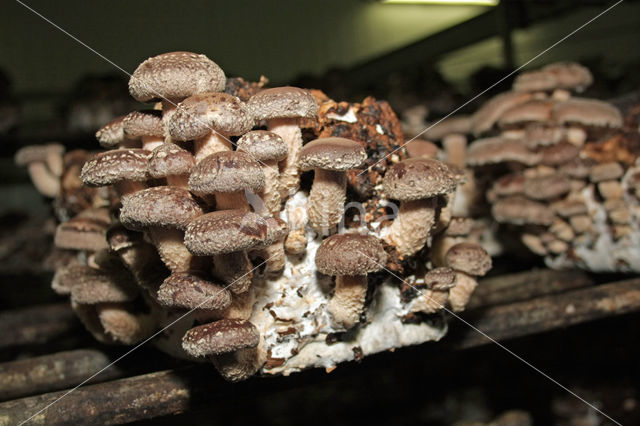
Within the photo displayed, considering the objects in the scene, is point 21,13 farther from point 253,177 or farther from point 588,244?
point 588,244

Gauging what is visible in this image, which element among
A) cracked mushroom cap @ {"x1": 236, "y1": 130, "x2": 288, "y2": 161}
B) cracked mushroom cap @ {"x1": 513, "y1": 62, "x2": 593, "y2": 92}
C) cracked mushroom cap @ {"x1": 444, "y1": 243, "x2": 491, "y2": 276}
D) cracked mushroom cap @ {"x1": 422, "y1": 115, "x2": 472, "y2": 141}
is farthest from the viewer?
cracked mushroom cap @ {"x1": 422, "y1": 115, "x2": 472, "y2": 141}

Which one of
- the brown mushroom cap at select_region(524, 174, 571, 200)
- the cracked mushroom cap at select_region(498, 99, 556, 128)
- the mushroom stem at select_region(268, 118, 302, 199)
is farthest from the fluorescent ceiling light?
the mushroom stem at select_region(268, 118, 302, 199)

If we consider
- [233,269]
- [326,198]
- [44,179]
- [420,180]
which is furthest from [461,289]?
[44,179]

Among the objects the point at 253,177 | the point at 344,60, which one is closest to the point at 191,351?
the point at 253,177

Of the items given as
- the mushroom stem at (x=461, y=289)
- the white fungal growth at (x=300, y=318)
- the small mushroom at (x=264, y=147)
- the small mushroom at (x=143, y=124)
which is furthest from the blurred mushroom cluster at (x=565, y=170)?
the small mushroom at (x=143, y=124)

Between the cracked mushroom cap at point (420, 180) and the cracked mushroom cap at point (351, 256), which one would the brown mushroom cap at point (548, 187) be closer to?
the cracked mushroom cap at point (420, 180)

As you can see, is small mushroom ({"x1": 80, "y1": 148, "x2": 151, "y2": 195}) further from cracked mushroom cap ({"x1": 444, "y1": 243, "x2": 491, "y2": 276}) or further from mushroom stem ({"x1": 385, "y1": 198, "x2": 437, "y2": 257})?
cracked mushroom cap ({"x1": 444, "y1": 243, "x2": 491, "y2": 276})
